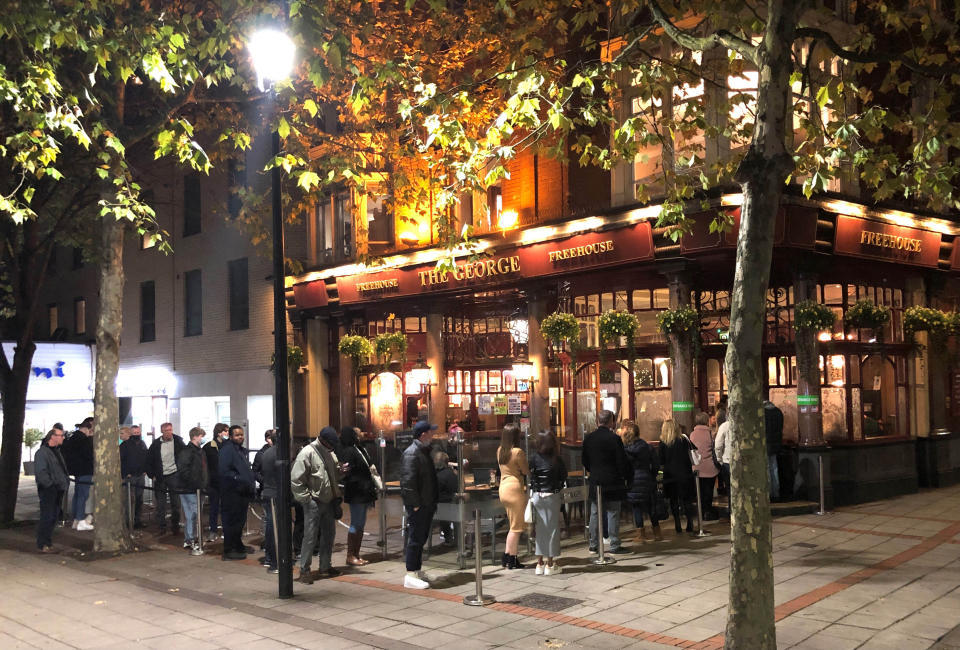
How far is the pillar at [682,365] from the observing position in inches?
655

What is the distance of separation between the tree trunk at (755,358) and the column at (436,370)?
16211 mm

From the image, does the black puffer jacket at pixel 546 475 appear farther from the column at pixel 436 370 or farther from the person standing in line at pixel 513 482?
the column at pixel 436 370

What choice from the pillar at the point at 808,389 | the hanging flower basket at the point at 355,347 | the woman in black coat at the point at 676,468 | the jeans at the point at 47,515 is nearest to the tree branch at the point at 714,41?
the woman in black coat at the point at 676,468

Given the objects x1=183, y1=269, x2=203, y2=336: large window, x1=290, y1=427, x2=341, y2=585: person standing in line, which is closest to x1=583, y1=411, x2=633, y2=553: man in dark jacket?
x1=290, y1=427, x2=341, y2=585: person standing in line

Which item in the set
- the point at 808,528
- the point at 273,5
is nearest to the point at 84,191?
the point at 273,5

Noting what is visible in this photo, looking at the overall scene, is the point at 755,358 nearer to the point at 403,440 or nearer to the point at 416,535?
the point at 416,535

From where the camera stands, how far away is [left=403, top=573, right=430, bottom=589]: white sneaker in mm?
10367

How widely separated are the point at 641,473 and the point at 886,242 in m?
7.80

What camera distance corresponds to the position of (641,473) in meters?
12.7

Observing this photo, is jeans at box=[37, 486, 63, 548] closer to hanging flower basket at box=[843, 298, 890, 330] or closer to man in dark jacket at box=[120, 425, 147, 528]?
man in dark jacket at box=[120, 425, 147, 528]

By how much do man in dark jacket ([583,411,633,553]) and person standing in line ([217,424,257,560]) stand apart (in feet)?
16.5

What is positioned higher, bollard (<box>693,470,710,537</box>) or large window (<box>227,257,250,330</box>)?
large window (<box>227,257,250,330</box>)

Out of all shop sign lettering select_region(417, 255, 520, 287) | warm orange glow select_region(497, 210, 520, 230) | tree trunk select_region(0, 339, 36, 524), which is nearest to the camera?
tree trunk select_region(0, 339, 36, 524)

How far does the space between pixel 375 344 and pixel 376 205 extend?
4127mm
